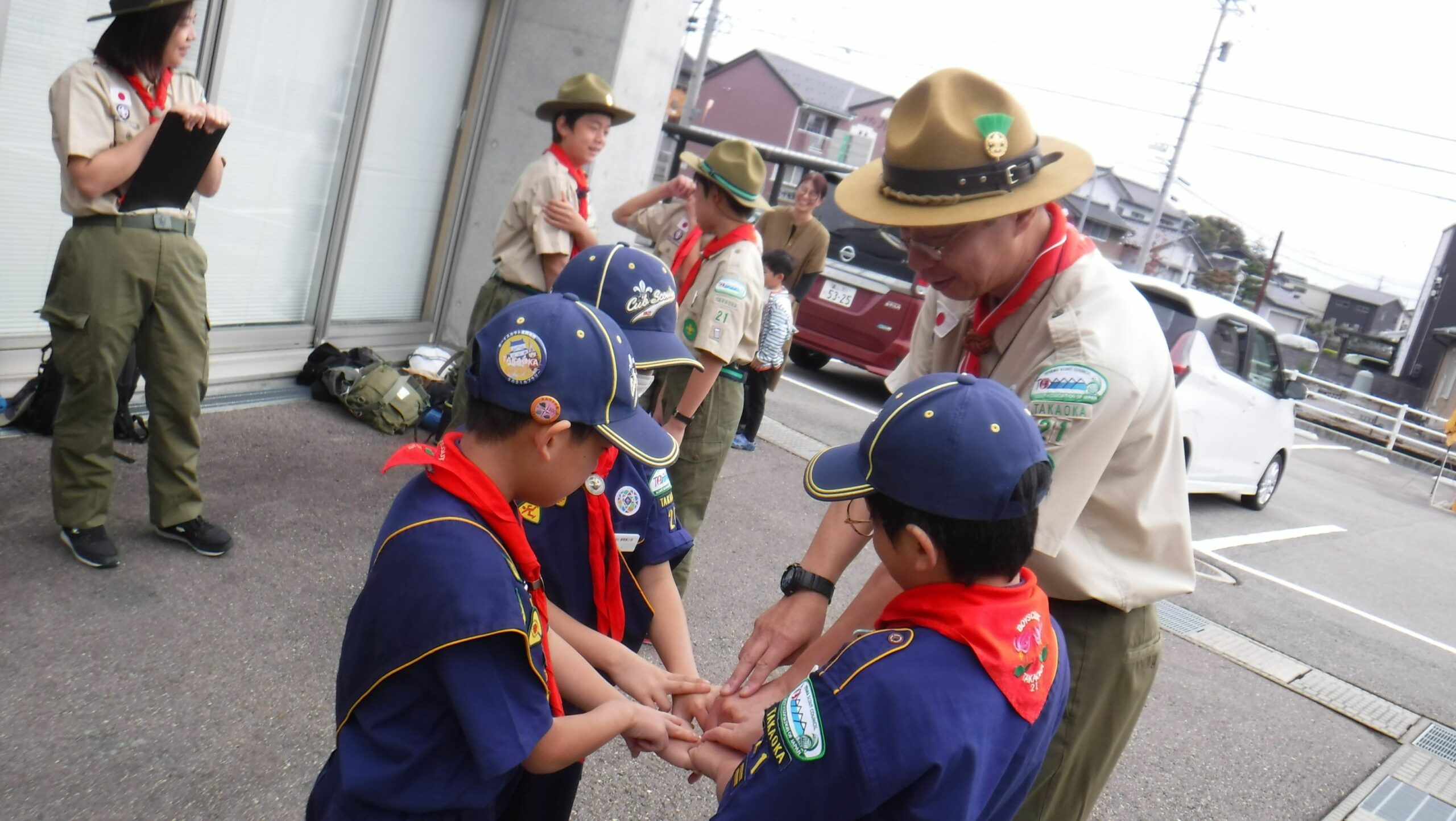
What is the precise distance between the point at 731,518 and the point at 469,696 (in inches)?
192

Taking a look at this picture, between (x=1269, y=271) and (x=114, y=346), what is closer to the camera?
(x=114, y=346)

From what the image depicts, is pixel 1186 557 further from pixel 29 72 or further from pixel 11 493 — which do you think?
Result: pixel 29 72

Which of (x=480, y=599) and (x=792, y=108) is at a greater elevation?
(x=792, y=108)

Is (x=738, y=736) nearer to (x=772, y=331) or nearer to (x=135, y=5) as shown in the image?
(x=135, y=5)

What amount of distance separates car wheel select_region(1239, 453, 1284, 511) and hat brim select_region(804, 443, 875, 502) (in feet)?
32.5

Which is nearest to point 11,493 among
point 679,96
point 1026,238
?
point 1026,238

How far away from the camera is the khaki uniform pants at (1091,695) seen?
85.8 inches

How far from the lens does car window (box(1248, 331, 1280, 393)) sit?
9.27m

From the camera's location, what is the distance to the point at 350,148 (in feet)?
20.7

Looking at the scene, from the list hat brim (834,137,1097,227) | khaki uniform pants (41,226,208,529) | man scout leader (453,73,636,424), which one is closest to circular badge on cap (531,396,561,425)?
hat brim (834,137,1097,227)

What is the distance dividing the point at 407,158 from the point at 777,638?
5.43m

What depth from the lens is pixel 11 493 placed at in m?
4.05

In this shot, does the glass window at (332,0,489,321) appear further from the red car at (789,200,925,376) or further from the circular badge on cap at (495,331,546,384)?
the circular badge on cap at (495,331,546,384)

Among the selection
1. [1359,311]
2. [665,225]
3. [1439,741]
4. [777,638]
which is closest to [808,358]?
[665,225]
